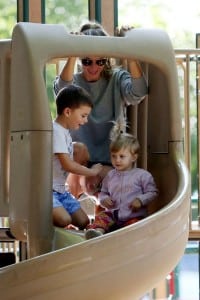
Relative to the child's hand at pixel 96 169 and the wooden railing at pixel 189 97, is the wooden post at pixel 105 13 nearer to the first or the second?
the wooden railing at pixel 189 97

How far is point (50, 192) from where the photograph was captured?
225 cm

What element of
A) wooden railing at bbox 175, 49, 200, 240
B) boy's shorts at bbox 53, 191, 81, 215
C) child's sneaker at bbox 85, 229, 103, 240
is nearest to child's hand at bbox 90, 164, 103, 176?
boy's shorts at bbox 53, 191, 81, 215

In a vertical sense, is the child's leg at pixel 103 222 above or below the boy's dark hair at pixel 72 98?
below

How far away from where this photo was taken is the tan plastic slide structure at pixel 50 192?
203cm

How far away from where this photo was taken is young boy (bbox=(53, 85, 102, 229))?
2404mm

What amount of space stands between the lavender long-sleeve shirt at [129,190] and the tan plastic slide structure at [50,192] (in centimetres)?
10

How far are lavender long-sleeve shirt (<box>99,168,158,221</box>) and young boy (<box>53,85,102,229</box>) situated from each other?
0.13m

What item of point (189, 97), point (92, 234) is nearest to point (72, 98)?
point (92, 234)

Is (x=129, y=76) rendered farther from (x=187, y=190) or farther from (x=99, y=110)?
(x=187, y=190)

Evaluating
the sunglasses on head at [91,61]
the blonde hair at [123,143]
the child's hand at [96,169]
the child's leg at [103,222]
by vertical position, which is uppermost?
the sunglasses on head at [91,61]

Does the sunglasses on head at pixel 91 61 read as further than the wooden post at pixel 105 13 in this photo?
No

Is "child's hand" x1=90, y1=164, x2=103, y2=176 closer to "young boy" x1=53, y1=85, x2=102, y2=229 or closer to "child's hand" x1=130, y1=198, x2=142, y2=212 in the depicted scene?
"young boy" x1=53, y1=85, x2=102, y2=229

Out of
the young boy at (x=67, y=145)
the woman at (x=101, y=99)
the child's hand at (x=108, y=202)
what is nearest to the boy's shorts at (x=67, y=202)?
the young boy at (x=67, y=145)

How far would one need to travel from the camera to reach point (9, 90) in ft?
8.29
